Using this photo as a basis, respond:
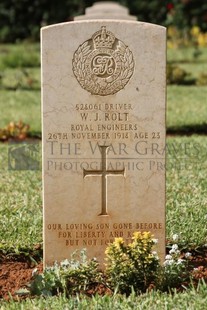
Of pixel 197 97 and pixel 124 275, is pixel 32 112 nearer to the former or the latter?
pixel 197 97

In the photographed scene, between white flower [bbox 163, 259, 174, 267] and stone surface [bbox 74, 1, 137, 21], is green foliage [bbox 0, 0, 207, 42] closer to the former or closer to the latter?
stone surface [bbox 74, 1, 137, 21]

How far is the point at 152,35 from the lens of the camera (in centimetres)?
432

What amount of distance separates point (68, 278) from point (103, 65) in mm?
1197

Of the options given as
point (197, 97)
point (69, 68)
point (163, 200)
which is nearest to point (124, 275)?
point (163, 200)

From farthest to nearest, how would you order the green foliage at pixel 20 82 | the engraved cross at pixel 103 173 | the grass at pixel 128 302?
the green foliage at pixel 20 82, the engraved cross at pixel 103 173, the grass at pixel 128 302

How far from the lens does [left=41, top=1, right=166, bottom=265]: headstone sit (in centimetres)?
434

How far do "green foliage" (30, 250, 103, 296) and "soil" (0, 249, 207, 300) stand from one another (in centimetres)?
6

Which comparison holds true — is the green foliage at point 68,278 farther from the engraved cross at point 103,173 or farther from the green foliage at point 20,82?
the green foliage at point 20,82

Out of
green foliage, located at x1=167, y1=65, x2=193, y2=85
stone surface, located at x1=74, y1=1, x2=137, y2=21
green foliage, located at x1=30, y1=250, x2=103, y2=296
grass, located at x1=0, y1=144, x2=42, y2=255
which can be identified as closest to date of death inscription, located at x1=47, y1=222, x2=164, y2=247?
green foliage, located at x1=30, y1=250, x2=103, y2=296

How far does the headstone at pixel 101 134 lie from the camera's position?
4.34m

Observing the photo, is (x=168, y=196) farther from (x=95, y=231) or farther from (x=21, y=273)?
(x=21, y=273)

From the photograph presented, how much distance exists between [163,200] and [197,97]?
7.39m

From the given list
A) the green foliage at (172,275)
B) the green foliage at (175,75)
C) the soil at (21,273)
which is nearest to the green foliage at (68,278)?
the soil at (21,273)

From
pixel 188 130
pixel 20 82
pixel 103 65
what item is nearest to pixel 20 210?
pixel 103 65
